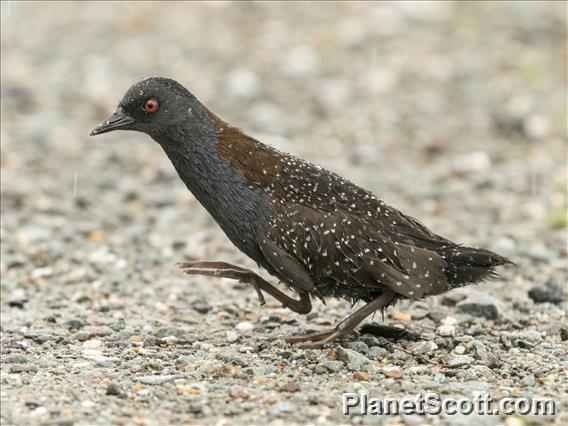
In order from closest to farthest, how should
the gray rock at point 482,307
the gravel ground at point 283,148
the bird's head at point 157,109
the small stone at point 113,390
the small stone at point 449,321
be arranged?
1. the small stone at point 113,390
2. the gravel ground at point 283,148
3. the bird's head at point 157,109
4. the small stone at point 449,321
5. the gray rock at point 482,307

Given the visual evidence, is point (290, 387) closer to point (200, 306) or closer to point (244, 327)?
point (244, 327)

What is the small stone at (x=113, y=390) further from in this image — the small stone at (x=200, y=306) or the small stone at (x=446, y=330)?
the small stone at (x=446, y=330)

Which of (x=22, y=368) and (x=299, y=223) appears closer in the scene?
(x=22, y=368)

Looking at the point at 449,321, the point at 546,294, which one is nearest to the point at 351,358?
the point at 449,321

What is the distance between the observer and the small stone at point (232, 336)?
716 centimetres

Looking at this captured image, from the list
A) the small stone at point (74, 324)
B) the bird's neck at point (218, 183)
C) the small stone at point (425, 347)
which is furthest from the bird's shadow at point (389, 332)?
the small stone at point (74, 324)

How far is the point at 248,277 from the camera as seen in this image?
7.17 meters

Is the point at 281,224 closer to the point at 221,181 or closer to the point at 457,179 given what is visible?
the point at 221,181

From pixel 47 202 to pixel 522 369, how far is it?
598 cm

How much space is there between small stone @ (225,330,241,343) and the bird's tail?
61.3 inches

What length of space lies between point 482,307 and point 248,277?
6.25 ft

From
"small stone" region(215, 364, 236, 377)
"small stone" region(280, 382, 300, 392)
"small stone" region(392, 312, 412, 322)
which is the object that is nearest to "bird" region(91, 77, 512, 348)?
"small stone" region(215, 364, 236, 377)

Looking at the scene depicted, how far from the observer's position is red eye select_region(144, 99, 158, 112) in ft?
23.2

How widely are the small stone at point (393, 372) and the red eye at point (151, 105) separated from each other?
2414mm
